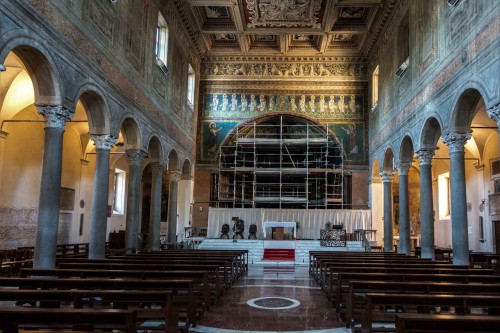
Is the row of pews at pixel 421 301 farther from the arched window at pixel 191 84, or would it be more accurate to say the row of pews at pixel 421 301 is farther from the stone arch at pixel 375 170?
the arched window at pixel 191 84

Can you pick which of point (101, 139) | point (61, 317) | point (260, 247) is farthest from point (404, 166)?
point (61, 317)

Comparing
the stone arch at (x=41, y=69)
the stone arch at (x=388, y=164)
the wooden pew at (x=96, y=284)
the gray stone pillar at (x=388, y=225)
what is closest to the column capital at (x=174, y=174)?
the stone arch at (x=388, y=164)

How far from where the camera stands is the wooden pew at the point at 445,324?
4074 millimetres

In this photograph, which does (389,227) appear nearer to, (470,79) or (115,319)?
(470,79)


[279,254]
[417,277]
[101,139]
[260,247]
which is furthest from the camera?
[260,247]

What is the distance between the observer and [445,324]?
13.5 ft

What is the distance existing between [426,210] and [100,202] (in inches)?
481

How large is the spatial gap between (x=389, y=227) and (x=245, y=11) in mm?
14418

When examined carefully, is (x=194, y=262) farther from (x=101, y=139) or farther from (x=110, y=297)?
(x=101, y=139)

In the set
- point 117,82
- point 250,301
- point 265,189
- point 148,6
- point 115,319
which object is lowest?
point 250,301

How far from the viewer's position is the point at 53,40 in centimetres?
1134

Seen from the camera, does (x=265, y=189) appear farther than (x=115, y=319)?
Yes

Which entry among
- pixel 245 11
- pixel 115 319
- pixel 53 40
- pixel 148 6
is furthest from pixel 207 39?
pixel 115 319

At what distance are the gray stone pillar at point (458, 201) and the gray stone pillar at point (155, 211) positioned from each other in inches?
518
